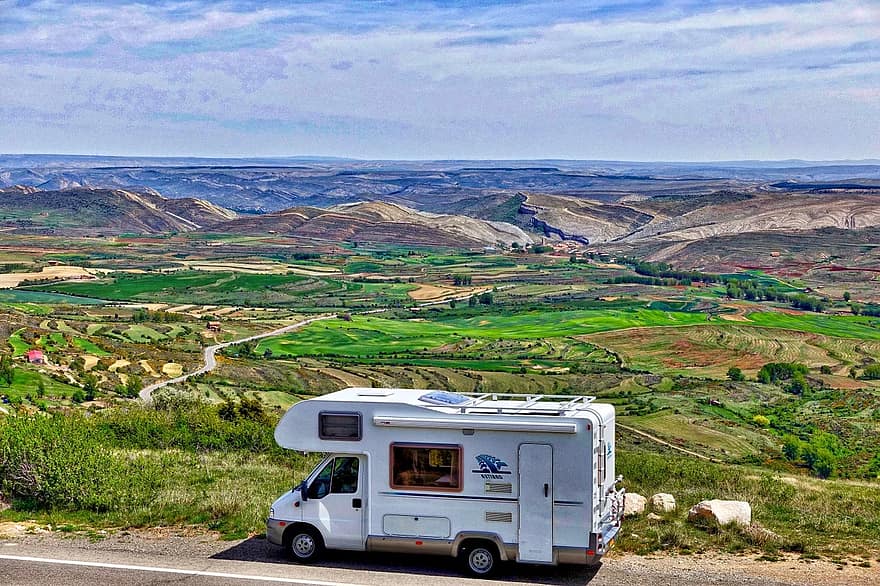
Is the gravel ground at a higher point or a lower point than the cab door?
lower

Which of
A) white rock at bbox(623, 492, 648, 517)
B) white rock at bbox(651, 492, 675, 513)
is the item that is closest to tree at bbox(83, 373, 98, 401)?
white rock at bbox(623, 492, 648, 517)

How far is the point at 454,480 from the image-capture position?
18297 mm

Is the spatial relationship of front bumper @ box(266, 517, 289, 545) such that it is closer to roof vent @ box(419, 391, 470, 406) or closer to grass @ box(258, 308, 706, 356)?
roof vent @ box(419, 391, 470, 406)

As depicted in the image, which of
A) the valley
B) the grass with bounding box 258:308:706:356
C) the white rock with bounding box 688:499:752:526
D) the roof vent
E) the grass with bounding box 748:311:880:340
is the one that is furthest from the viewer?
the grass with bounding box 748:311:880:340

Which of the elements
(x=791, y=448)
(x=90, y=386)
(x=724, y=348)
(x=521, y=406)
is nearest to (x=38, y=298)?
(x=90, y=386)

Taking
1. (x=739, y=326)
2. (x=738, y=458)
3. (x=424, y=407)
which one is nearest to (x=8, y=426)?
(x=424, y=407)

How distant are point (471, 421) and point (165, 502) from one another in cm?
869

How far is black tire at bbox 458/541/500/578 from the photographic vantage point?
18.2 m

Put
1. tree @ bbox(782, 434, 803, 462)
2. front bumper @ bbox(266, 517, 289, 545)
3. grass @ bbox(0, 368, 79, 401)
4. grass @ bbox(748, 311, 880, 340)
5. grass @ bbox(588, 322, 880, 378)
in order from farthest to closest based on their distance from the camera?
grass @ bbox(748, 311, 880, 340) → grass @ bbox(588, 322, 880, 378) → grass @ bbox(0, 368, 79, 401) → tree @ bbox(782, 434, 803, 462) → front bumper @ bbox(266, 517, 289, 545)

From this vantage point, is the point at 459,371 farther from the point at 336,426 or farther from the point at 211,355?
the point at 336,426

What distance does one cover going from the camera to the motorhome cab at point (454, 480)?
17.8 metres

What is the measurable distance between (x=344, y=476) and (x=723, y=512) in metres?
7.73

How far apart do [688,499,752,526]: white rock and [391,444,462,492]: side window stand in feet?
19.4

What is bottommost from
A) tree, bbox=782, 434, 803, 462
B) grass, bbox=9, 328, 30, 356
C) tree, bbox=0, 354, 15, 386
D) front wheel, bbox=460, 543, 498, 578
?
tree, bbox=782, 434, 803, 462
